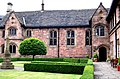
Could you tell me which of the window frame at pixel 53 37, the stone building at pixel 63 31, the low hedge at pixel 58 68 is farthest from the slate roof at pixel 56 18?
the low hedge at pixel 58 68

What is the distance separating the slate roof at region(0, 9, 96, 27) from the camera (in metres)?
40.6

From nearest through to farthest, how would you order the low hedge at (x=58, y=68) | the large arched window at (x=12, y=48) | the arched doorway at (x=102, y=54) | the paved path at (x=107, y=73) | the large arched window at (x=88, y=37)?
the paved path at (x=107, y=73), the low hedge at (x=58, y=68), the arched doorway at (x=102, y=54), the large arched window at (x=88, y=37), the large arched window at (x=12, y=48)

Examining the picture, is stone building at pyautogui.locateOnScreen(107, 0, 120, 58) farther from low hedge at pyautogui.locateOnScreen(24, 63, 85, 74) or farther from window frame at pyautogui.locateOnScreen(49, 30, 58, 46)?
window frame at pyautogui.locateOnScreen(49, 30, 58, 46)

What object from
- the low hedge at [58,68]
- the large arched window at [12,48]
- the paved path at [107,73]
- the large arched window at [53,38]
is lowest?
the low hedge at [58,68]

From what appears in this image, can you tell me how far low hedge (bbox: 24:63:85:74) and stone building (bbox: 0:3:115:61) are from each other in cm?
1573

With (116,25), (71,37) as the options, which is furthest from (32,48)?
(116,25)

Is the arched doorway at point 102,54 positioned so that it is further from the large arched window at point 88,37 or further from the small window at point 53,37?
the small window at point 53,37

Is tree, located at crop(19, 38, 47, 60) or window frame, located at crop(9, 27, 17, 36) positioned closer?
tree, located at crop(19, 38, 47, 60)

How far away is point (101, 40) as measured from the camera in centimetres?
3647

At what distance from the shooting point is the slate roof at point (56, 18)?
40.6 meters

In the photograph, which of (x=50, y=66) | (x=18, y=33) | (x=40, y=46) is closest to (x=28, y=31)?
(x=18, y=33)

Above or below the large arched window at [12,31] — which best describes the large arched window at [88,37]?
below

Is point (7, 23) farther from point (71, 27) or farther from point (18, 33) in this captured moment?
point (71, 27)

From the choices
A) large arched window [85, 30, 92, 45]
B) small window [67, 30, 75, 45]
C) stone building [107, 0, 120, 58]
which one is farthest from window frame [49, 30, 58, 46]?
stone building [107, 0, 120, 58]
